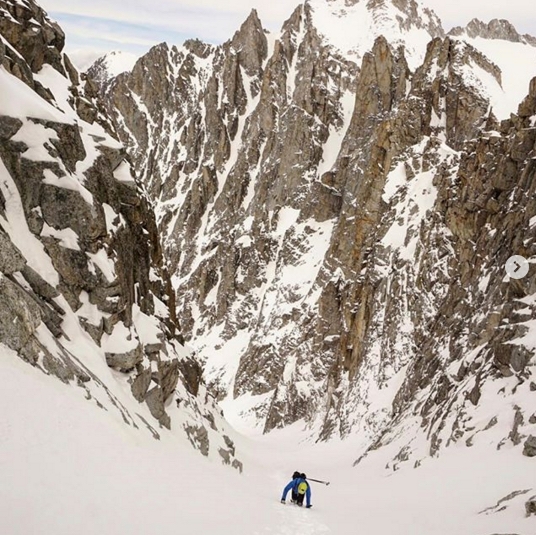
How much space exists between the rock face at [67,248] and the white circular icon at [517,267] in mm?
16244

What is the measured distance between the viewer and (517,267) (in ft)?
89.7

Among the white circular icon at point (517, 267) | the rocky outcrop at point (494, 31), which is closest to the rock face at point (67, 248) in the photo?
the white circular icon at point (517, 267)

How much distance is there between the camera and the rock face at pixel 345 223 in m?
31.5

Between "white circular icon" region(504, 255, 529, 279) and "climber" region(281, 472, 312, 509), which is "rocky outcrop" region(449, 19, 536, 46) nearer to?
"white circular icon" region(504, 255, 529, 279)

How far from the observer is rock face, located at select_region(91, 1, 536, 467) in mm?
31531

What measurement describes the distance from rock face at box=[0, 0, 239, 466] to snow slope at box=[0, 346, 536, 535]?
216 centimetres

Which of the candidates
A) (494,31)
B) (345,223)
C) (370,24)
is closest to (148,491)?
(345,223)

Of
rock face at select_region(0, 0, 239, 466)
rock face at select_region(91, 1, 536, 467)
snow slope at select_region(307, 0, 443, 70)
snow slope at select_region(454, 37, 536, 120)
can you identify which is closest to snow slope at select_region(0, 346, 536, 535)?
rock face at select_region(0, 0, 239, 466)

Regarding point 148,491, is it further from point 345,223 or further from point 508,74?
point 508,74

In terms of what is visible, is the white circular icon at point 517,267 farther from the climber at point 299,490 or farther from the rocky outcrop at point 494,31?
the rocky outcrop at point 494,31

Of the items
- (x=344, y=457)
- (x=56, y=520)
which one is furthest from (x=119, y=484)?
(x=344, y=457)

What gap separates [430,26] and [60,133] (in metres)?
106

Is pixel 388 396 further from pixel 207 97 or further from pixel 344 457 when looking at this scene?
pixel 207 97

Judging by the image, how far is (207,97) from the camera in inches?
5231
